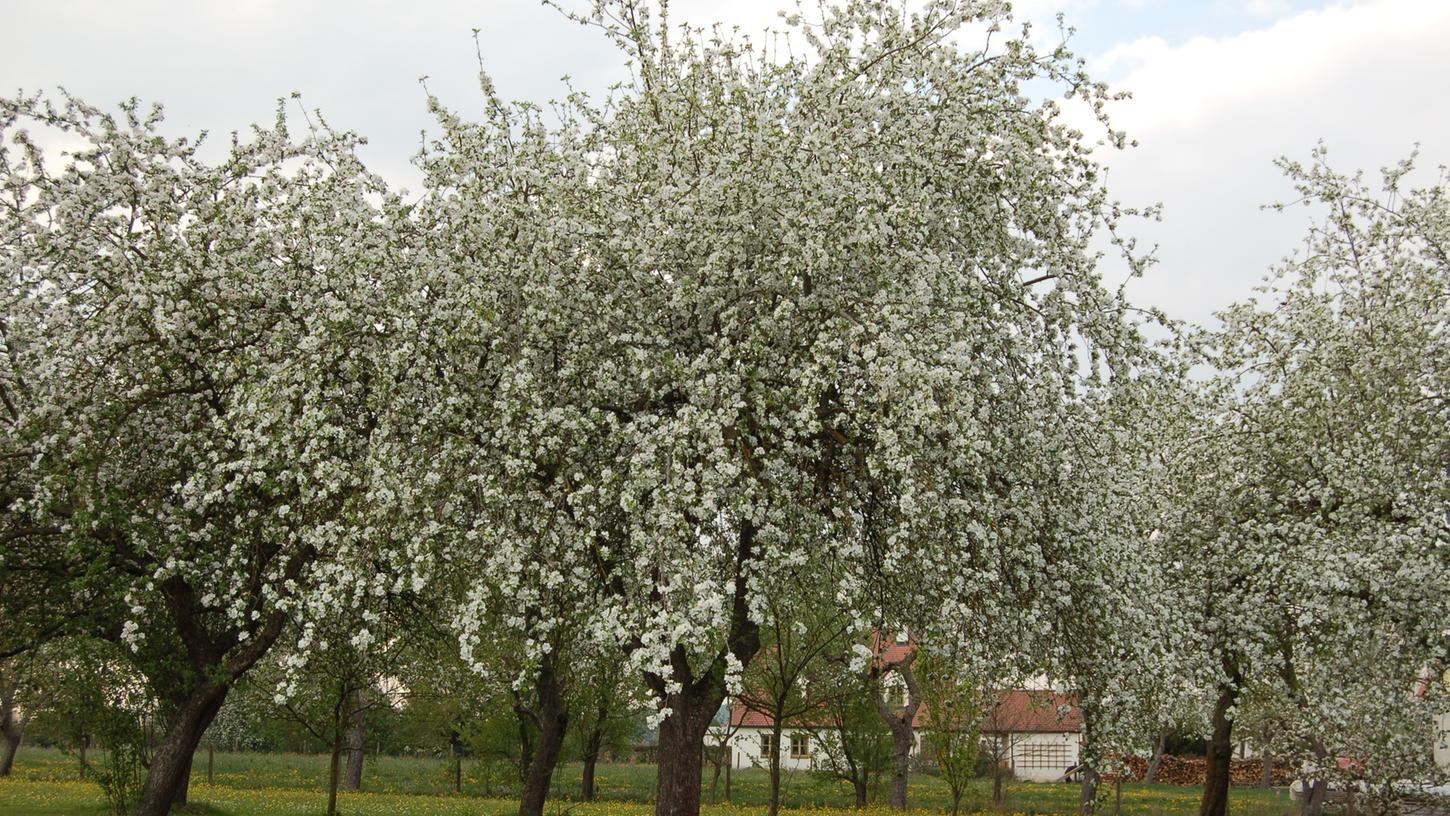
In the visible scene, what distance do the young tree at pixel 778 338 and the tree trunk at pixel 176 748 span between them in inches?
252

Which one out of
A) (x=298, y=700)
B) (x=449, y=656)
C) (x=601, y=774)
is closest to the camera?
(x=449, y=656)

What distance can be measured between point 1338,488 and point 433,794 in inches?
1324

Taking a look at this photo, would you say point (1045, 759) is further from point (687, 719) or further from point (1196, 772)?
point (687, 719)

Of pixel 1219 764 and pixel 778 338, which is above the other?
pixel 778 338

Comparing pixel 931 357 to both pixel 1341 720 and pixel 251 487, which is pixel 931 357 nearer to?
pixel 251 487

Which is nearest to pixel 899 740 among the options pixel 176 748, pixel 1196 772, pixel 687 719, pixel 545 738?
pixel 545 738

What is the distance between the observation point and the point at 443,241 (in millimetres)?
12906

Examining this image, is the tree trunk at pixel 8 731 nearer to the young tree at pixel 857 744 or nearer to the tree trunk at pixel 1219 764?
the young tree at pixel 857 744

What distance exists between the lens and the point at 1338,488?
18484mm

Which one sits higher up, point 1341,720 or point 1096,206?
point 1096,206

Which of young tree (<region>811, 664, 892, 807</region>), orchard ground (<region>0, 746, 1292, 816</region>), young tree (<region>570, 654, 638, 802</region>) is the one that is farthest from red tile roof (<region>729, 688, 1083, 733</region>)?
orchard ground (<region>0, 746, 1292, 816</region>)

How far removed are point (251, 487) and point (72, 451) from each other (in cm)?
197

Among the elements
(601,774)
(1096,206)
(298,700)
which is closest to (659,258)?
(1096,206)

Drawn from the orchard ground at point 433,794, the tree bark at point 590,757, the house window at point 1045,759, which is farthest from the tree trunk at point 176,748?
the house window at point 1045,759
